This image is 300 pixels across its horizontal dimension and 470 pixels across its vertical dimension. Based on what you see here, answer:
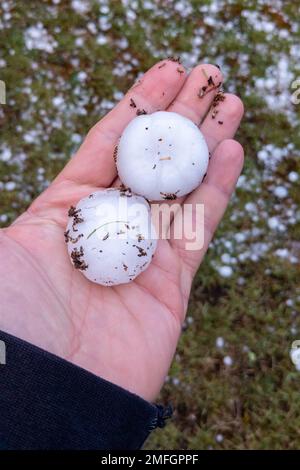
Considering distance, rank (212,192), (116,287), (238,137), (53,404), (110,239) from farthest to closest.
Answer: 1. (238,137)
2. (212,192)
3. (116,287)
4. (110,239)
5. (53,404)

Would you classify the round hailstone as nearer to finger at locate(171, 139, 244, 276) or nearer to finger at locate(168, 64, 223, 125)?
finger at locate(171, 139, 244, 276)

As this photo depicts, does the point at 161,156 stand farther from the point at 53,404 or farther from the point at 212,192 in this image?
the point at 53,404

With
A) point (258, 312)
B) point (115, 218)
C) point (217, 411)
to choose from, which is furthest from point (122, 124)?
point (217, 411)

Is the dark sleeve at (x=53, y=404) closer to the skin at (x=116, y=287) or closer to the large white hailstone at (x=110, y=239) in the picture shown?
the skin at (x=116, y=287)

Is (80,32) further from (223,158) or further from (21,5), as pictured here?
(223,158)

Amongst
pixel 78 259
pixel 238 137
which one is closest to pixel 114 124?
pixel 78 259

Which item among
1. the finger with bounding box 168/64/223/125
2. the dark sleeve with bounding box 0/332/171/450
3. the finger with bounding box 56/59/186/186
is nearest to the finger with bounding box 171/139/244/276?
the finger with bounding box 168/64/223/125

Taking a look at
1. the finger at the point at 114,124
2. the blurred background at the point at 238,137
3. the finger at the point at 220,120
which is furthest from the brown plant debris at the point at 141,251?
the blurred background at the point at 238,137

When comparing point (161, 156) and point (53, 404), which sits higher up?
point (161, 156)
